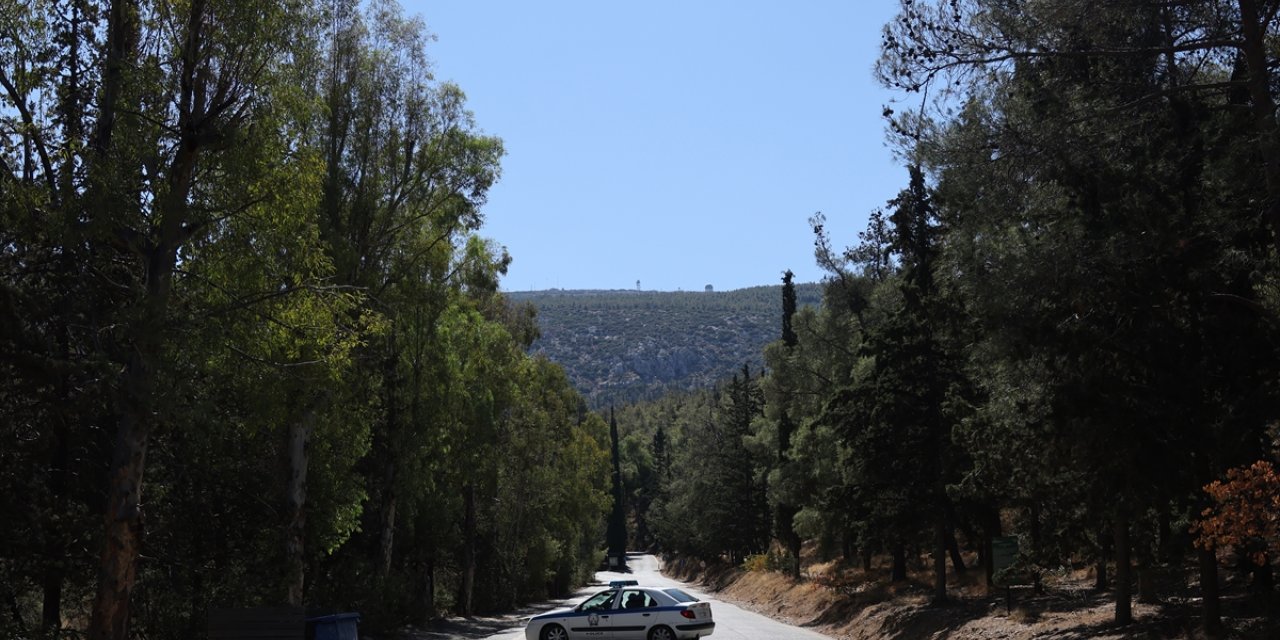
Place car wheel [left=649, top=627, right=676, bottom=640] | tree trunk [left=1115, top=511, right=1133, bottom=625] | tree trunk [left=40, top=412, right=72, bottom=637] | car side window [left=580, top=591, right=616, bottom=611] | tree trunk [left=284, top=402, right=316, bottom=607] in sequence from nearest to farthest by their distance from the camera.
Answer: tree trunk [left=40, top=412, right=72, bottom=637], tree trunk [left=1115, top=511, right=1133, bottom=625], tree trunk [left=284, top=402, right=316, bottom=607], car wheel [left=649, top=627, right=676, bottom=640], car side window [left=580, top=591, right=616, bottom=611]

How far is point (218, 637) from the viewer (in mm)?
16125

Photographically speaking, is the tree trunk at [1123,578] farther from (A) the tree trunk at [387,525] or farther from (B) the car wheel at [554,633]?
(A) the tree trunk at [387,525]

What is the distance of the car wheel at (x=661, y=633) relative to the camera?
76.4 feet

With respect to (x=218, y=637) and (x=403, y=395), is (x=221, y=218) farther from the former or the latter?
(x=403, y=395)

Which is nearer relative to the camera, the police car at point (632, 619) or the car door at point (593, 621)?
the police car at point (632, 619)

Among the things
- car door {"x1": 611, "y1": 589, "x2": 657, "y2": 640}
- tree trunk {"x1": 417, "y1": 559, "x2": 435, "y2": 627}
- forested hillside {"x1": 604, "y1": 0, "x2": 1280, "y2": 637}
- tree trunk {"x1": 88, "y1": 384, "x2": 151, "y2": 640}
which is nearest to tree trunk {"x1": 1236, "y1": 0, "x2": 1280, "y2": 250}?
forested hillside {"x1": 604, "y1": 0, "x2": 1280, "y2": 637}

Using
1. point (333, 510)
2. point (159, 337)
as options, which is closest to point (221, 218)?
point (159, 337)

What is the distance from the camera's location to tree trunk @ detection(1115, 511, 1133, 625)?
1875 cm

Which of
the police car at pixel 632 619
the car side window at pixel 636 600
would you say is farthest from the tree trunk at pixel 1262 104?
the car side window at pixel 636 600

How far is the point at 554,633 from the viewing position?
24391 mm

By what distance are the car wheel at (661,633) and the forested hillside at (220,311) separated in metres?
7.60

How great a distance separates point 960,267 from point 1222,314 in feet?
12.6

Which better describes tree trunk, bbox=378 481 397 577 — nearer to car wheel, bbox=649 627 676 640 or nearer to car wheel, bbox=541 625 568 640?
car wheel, bbox=541 625 568 640

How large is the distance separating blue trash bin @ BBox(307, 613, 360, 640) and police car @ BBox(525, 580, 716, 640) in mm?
7950
